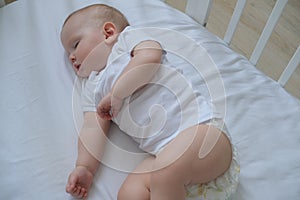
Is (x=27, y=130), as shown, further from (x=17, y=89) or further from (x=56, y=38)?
(x=56, y=38)

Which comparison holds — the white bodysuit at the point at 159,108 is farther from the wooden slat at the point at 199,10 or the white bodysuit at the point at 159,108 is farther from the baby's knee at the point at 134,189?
the wooden slat at the point at 199,10

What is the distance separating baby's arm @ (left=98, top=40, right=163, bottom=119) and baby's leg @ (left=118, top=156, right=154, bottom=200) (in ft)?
0.38

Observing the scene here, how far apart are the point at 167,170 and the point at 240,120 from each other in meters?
0.27

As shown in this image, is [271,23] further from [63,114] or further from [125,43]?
[63,114]

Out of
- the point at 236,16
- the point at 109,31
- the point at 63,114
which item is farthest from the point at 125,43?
the point at 236,16

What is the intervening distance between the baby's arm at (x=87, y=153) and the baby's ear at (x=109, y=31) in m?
0.16

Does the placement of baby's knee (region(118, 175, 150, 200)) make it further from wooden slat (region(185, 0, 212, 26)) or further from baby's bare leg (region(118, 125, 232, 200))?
wooden slat (region(185, 0, 212, 26))

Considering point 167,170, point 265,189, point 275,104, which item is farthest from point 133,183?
point 275,104

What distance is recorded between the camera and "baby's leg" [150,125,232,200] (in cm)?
57

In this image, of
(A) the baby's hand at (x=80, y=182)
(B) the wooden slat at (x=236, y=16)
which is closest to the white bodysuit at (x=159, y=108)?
(A) the baby's hand at (x=80, y=182)

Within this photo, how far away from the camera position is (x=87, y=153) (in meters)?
0.67

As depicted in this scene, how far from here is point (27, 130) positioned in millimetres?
719

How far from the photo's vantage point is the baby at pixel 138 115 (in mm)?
583

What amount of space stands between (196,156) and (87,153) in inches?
8.5
